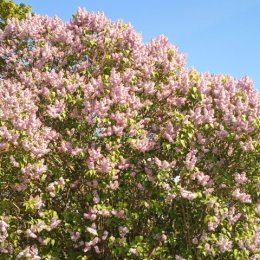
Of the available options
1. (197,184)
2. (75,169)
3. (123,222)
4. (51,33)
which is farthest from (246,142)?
Result: (51,33)

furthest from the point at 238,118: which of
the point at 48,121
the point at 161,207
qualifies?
the point at 48,121

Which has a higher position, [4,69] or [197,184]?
[4,69]

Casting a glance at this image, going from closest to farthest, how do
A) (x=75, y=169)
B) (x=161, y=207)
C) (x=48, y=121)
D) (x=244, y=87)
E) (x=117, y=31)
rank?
(x=161, y=207) < (x=75, y=169) < (x=48, y=121) < (x=244, y=87) < (x=117, y=31)

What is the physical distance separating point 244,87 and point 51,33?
6.02 m

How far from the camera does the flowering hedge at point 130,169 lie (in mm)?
9703

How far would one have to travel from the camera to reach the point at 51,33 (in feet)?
44.9

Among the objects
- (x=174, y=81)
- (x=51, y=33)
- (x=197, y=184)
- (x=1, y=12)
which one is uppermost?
(x=1, y=12)

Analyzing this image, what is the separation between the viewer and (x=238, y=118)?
10289 mm

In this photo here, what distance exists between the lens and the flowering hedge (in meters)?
9.70

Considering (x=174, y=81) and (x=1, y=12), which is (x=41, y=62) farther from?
(x=1, y=12)

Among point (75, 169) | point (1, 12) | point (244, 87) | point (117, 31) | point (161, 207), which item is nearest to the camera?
point (161, 207)

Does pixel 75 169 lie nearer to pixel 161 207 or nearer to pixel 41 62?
pixel 161 207

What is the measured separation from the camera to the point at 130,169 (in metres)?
10.3

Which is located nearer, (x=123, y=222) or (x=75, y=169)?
(x=123, y=222)
